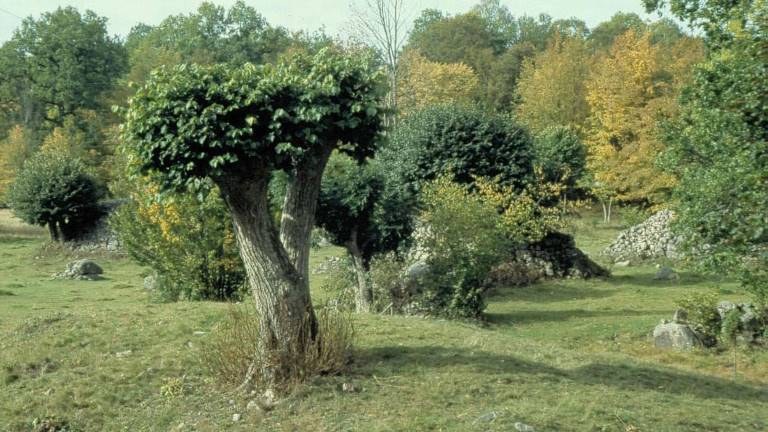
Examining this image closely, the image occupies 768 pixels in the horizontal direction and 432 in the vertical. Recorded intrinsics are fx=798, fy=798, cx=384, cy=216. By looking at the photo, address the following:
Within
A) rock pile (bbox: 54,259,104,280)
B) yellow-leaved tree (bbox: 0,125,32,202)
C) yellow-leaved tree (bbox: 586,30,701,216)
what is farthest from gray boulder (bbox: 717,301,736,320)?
yellow-leaved tree (bbox: 0,125,32,202)

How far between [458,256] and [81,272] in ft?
53.9

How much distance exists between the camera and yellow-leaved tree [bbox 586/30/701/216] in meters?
36.6

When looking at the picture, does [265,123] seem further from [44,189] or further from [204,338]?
[44,189]

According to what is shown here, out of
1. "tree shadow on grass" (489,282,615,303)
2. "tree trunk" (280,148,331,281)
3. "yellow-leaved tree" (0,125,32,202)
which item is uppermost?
"yellow-leaved tree" (0,125,32,202)

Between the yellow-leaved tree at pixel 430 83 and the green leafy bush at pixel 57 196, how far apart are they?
72.3ft

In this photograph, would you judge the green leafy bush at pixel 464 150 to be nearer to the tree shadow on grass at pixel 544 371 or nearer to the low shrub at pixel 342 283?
the low shrub at pixel 342 283

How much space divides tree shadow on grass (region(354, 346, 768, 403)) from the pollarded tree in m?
1.00

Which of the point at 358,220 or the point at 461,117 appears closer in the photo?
the point at 358,220

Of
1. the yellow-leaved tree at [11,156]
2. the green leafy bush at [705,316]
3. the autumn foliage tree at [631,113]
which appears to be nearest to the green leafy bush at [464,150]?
the green leafy bush at [705,316]

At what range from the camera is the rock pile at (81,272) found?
2834 centimetres

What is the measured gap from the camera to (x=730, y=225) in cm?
1076

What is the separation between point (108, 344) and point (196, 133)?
4257 mm

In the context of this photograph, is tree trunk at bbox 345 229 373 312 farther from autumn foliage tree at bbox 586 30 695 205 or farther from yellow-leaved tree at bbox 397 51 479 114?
yellow-leaved tree at bbox 397 51 479 114

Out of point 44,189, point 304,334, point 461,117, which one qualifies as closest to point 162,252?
point 304,334
